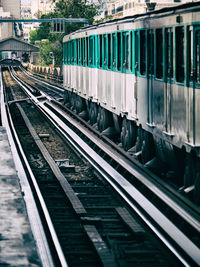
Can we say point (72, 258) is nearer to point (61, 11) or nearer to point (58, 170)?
point (58, 170)

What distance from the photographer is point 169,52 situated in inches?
473

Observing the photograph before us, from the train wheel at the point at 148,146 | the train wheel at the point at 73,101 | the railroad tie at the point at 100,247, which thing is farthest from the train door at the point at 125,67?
the train wheel at the point at 73,101

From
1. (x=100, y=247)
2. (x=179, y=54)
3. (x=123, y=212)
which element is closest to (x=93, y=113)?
(x=179, y=54)

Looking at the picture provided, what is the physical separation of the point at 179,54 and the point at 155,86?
185 centimetres

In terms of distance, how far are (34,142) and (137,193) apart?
30.7 feet

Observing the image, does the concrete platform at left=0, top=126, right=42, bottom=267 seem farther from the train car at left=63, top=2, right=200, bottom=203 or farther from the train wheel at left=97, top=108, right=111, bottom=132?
the train wheel at left=97, top=108, right=111, bottom=132

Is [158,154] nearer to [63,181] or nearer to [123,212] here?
[63,181]

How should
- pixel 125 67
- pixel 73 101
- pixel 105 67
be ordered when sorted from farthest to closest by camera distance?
pixel 73 101
pixel 105 67
pixel 125 67

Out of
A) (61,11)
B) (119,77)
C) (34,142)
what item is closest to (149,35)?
(119,77)

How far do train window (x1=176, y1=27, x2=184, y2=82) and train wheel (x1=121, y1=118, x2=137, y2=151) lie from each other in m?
4.94

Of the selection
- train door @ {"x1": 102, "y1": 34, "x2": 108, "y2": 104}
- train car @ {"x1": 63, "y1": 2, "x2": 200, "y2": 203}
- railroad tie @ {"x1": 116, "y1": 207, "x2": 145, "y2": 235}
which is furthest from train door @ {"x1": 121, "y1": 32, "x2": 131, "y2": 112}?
railroad tie @ {"x1": 116, "y1": 207, "x2": 145, "y2": 235}

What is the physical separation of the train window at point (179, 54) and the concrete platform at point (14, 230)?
3.13 metres

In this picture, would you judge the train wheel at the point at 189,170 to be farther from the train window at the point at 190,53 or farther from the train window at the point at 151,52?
the train window at the point at 151,52

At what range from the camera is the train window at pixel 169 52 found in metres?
11.9
